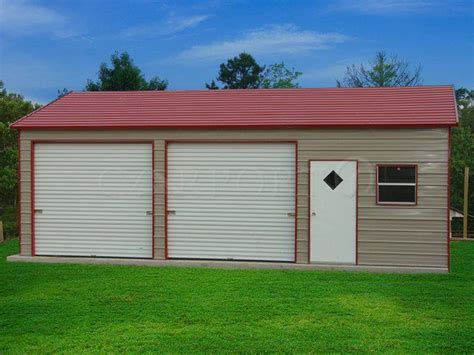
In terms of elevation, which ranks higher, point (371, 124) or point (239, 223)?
point (371, 124)

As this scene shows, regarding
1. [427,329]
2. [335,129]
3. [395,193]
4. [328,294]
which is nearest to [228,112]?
[335,129]

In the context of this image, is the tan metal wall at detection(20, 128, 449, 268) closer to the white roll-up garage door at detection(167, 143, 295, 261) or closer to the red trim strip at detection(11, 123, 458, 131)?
the red trim strip at detection(11, 123, 458, 131)

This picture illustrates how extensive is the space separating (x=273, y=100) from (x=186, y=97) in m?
1.97

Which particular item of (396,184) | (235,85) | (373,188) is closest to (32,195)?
(373,188)

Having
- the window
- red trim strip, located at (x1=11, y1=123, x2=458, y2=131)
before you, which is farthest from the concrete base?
red trim strip, located at (x1=11, y1=123, x2=458, y2=131)

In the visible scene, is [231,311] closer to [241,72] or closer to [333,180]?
[333,180]

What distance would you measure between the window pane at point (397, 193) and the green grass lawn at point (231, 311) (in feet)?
4.91

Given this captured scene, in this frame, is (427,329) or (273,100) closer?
(427,329)

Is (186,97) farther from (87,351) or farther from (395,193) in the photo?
(87,351)

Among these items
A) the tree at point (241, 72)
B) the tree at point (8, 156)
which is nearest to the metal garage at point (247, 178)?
the tree at point (8, 156)

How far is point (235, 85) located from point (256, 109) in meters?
28.7

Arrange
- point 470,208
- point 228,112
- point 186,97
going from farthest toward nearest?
point 470,208, point 186,97, point 228,112

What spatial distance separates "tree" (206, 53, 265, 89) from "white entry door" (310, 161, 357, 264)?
29.5m

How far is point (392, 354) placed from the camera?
19.1ft
